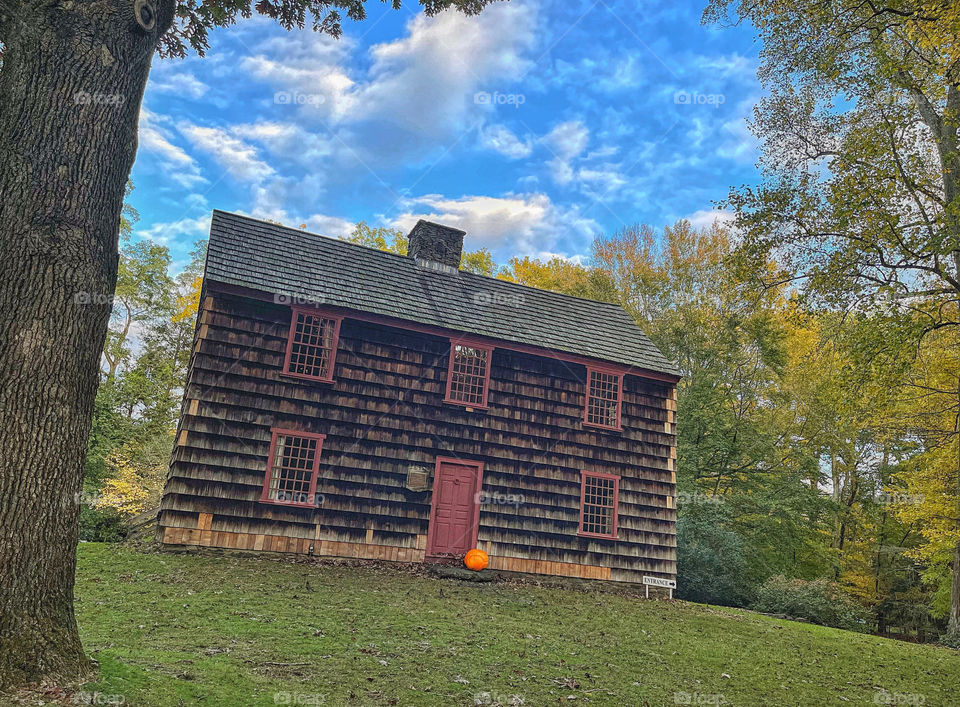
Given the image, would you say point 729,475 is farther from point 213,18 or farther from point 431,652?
point 213,18

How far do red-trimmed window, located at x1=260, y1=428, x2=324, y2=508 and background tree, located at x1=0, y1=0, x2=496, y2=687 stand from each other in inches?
332

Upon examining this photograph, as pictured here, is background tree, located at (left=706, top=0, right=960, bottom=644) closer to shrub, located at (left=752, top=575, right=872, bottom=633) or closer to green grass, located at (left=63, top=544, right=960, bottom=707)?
green grass, located at (left=63, top=544, right=960, bottom=707)

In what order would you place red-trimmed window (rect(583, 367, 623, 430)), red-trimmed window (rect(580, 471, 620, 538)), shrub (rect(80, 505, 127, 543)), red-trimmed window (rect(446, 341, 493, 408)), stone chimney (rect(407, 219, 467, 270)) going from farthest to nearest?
1. shrub (rect(80, 505, 127, 543))
2. stone chimney (rect(407, 219, 467, 270))
3. red-trimmed window (rect(583, 367, 623, 430))
4. red-trimmed window (rect(580, 471, 620, 538))
5. red-trimmed window (rect(446, 341, 493, 408))

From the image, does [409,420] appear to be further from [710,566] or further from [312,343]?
[710,566]

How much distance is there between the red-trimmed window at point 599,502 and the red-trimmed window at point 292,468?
22.0ft

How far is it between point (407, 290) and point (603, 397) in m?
5.93

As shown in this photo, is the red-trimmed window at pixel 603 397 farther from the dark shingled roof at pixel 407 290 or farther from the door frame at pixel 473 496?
the door frame at pixel 473 496

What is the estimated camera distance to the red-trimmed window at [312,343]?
14.6m

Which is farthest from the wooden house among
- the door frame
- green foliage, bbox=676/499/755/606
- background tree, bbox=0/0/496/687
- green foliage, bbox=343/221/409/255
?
green foliage, bbox=343/221/409/255

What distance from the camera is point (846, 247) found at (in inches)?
464

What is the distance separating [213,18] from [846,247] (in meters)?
11.3

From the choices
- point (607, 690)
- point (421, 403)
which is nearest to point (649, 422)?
point (421, 403)

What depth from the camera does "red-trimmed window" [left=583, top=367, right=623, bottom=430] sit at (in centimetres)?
1714

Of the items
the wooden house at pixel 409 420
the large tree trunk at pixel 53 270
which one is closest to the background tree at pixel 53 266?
the large tree trunk at pixel 53 270
